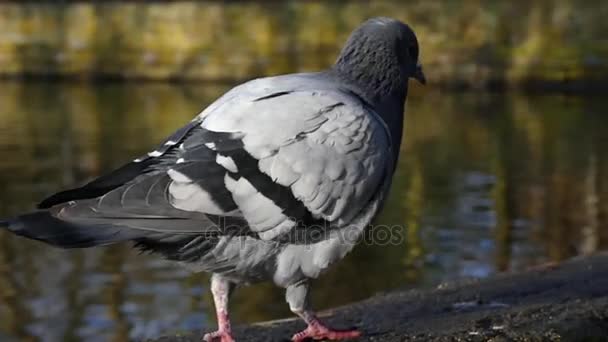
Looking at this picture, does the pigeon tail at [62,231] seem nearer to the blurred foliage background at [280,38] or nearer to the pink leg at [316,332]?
the pink leg at [316,332]

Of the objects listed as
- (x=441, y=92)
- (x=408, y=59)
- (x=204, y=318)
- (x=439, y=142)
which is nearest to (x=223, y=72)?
(x=441, y=92)

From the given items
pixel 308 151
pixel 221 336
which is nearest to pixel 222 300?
pixel 221 336

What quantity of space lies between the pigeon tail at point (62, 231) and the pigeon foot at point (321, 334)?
990 mm

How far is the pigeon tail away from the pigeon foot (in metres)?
0.99

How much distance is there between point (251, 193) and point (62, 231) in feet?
2.24

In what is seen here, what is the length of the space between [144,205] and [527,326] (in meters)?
1.62

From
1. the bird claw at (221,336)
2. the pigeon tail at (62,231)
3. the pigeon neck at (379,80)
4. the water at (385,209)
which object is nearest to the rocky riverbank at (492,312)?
the bird claw at (221,336)

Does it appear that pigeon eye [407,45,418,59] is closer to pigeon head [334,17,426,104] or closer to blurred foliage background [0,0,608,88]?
pigeon head [334,17,426,104]

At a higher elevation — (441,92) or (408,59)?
(408,59)

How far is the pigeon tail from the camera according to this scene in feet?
12.5

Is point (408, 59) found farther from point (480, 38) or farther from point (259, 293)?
point (480, 38)

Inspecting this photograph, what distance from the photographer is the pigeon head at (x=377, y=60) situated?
4.49 metres

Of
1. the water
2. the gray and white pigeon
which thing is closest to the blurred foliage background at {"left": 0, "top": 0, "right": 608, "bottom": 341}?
the water

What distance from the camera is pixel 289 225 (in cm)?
404
